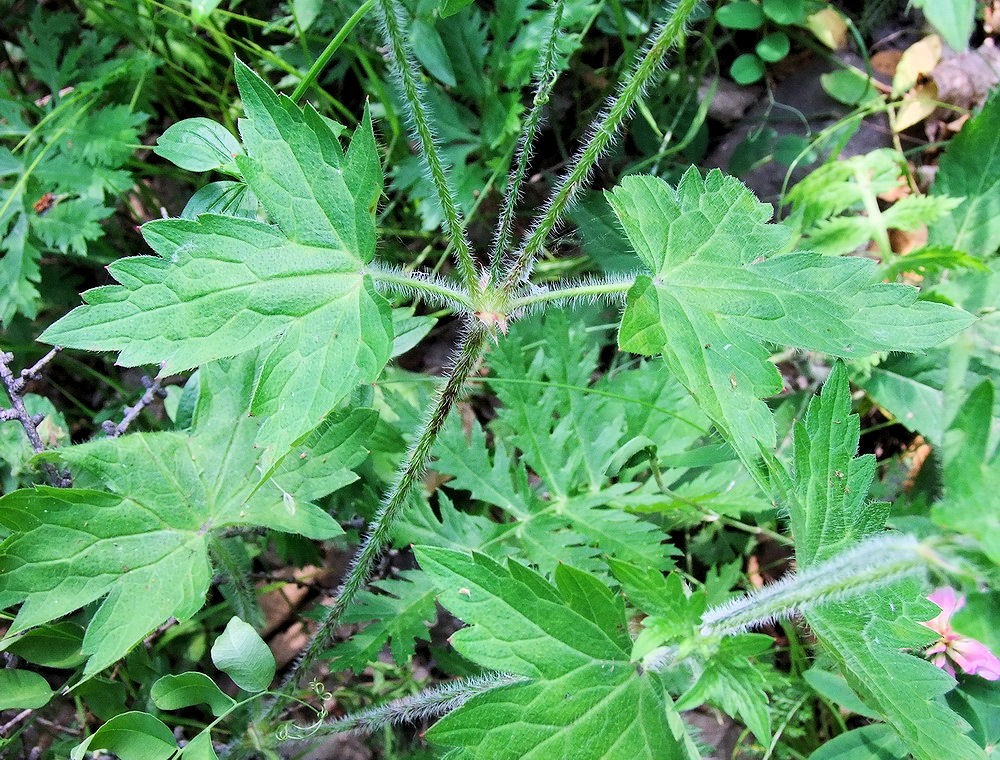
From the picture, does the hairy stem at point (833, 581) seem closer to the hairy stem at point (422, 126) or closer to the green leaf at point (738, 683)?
the green leaf at point (738, 683)

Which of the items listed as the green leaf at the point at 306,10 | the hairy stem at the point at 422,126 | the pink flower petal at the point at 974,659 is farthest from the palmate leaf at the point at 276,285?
the pink flower petal at the point at 974,659

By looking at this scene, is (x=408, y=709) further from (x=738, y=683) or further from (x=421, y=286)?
(x=421, y=286)

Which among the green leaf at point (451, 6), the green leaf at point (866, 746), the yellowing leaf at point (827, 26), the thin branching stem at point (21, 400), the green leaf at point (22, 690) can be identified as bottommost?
the green leaf at point (866, 746)

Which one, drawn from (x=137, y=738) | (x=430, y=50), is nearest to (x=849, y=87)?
(x=430, y=50)

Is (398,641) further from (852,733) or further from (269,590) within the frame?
(852,733)

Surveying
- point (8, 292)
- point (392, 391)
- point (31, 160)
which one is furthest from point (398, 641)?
point (31, 160)
